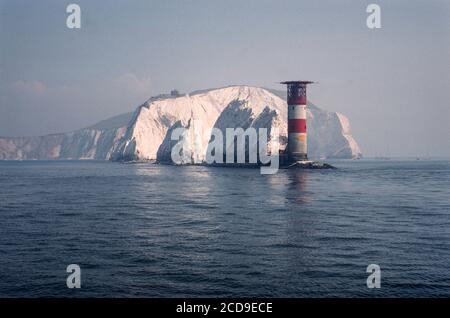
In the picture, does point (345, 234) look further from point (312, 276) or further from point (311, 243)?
point (312, 276)

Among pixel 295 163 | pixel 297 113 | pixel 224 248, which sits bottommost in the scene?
pixel 224 248

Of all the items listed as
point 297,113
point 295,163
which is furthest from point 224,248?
point 295,163

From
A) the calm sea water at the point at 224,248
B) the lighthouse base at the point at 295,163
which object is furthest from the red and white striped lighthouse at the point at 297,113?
the calm sea water at the point at 224,248

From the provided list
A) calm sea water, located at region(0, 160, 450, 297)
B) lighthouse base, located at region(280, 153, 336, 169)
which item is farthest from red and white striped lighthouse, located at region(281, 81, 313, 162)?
calm sea water, located at region(0, 160, 450, 297)

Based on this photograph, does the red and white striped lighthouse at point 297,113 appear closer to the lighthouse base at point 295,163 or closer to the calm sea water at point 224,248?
the lighthouse base at point 295,163

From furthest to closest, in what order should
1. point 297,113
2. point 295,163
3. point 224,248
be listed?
point 295,163, point 297,113, point 224,248

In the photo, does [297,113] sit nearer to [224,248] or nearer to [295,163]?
[295,163]

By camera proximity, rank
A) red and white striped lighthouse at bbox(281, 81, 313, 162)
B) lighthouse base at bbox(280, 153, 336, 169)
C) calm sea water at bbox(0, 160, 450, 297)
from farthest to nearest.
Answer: lighthouse base at bbox(280, 153, 336, 169), red and white striped lighthouse at bbox(281, 81, 313, 162), calm sea water at bbox(0, 160, 450, 297)

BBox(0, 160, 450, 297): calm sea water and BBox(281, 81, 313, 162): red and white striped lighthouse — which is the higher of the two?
BBox(281, 81, 313, 162): red and white striped lighthouse

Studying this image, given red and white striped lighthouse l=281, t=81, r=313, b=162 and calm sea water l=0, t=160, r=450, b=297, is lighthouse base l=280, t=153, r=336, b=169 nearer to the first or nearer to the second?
red and white striped lighthouse l=281, t=81, r=313, b=162

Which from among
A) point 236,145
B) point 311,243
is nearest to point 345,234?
point 311,243

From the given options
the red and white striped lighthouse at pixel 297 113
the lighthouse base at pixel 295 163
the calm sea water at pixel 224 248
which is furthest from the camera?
the lighthouse base at pixel 295 163
